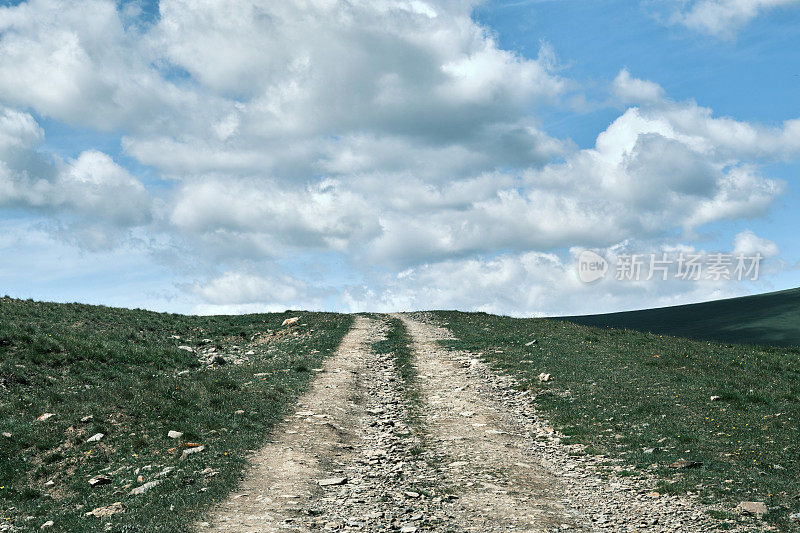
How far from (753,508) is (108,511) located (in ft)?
47.0

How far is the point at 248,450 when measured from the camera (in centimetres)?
1497

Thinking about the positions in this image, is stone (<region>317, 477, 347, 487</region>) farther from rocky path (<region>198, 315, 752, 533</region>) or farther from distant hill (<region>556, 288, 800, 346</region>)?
distant hill (<region>556, 288, 800, 346</region>)

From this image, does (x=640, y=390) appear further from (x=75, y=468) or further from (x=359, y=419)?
(x=75, y=468)

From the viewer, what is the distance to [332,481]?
12.9m

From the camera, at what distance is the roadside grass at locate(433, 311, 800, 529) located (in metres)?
12.8

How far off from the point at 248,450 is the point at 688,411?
14886 millimetres

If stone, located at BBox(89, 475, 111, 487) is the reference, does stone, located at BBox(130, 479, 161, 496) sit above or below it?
above

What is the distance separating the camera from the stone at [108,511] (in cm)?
1158

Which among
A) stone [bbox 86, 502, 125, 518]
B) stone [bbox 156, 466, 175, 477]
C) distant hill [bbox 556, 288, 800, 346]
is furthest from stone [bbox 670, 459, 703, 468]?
distant hill [bbox 556, 288, 800, 346]

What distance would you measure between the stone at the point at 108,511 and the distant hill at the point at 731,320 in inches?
2168

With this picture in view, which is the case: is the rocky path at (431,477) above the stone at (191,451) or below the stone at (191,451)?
above

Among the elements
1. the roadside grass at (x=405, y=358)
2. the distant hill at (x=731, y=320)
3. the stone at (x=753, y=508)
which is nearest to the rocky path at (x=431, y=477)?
the roadside grass at (x=405, y=358)

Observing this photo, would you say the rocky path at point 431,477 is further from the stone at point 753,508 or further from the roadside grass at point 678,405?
the roadside grass at point 678,405

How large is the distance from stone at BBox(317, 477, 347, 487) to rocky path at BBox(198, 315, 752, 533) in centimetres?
3
